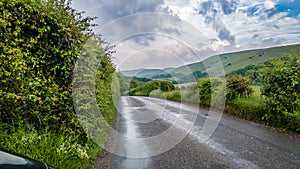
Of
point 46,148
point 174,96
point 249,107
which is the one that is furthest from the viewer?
point 174,96

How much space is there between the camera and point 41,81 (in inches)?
174

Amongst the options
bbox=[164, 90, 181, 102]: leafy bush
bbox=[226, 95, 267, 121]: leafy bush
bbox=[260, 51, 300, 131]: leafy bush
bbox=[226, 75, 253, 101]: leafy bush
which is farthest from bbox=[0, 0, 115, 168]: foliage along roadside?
bbox=[164, 90, 181, 102]: leafy bush

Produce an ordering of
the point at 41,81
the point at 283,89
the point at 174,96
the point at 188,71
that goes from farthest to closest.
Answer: the point at 174,96, the point at 188,71, the point at 283,89, the point at 41,81

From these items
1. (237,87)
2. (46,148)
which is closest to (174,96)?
(237,87)

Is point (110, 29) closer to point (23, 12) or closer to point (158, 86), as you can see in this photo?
point (23, 12)

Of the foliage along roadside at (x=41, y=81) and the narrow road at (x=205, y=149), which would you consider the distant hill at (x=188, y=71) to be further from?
the foliage along roadside at (x=41, y=81)

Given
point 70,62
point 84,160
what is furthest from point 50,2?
point 84,160

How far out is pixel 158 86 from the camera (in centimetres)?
2892

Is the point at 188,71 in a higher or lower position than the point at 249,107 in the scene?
higher

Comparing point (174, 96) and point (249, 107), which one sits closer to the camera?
point (249, 107)

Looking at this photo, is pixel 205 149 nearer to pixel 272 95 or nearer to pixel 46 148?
pixel 46 148

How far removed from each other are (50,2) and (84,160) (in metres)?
2.95

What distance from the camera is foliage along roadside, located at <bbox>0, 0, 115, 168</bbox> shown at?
4035 mm

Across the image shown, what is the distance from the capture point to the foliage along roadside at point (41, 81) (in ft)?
13.2
